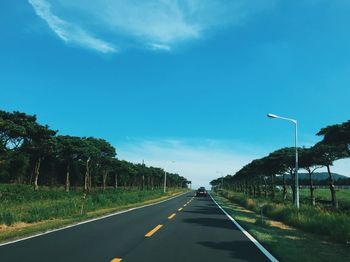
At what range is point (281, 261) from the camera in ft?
29.8

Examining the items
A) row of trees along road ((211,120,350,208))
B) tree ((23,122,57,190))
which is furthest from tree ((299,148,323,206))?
tree ((23,122,57,190))

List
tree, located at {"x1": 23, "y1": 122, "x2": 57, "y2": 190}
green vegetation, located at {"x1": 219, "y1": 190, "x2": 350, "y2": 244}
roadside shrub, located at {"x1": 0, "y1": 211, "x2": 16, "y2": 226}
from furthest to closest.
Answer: tree, located at {"x1": 23, "y1": 122, "x2": 57, "y2": 190}, roadside shrub, located at {"x1": 0, "y1": 211, "x2": 16, "y2": 226}, green vegetation, located at {"x1": 219, "y1": 190, "x2": 350, "y2": 244}

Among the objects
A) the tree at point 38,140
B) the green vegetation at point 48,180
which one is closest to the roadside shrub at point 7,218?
the green vegetation at point 48,180

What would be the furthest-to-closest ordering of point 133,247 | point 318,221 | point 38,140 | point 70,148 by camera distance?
point 70,148 < point 38,140 < point 318,221 < point 133,247

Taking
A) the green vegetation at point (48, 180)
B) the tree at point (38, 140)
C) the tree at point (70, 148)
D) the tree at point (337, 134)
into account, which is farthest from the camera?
the tree at point (70, 148)

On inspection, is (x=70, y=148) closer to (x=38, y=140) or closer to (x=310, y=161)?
(x=38, y=140)

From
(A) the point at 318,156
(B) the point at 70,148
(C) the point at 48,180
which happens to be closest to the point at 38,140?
(B) the point at 70,148

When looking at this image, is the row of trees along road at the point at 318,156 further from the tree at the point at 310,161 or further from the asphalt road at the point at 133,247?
the asphalt road at the point at 133,247

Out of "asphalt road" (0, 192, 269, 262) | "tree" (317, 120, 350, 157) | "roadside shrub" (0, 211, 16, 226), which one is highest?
"tree" (317, 120, 350, 157)

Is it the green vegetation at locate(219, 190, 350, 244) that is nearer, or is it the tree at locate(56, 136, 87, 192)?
the green vegetation at locate(219, 190, 350, 244)

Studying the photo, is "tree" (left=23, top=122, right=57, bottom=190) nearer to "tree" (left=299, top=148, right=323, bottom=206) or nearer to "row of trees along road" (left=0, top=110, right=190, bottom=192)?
"row of trees along road" (left=0, top=110, right=190, bottom=192)

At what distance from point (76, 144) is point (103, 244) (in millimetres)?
55971

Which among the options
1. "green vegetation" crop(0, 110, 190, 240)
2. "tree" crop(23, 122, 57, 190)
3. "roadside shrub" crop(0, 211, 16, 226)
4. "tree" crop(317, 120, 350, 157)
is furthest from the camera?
"tree" crop(23, 122, 57, 190)

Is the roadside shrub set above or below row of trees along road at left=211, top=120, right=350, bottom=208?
below
